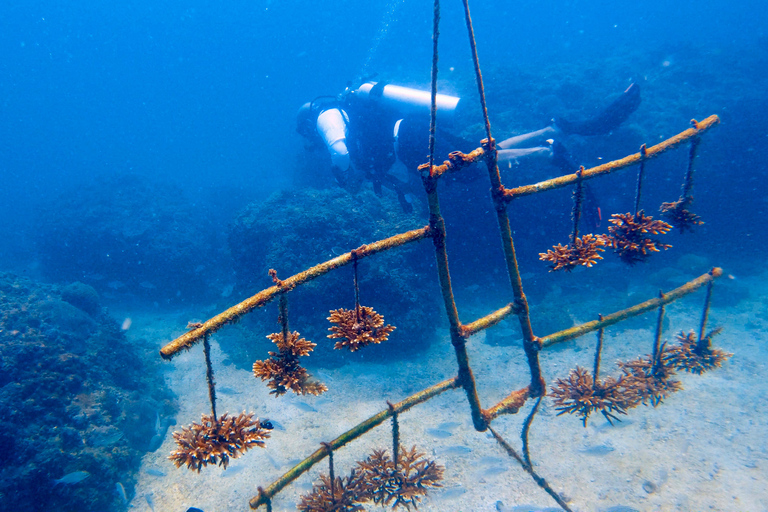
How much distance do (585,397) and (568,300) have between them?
23.6ft

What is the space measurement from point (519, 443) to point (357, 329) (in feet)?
16.0

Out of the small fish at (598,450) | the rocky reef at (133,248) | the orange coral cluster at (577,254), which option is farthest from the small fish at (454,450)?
the rocky reef at (133,248)

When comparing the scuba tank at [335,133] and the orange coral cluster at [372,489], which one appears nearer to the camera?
the orange coral cluster at [372,489]

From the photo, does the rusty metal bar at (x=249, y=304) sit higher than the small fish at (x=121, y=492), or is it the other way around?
the rusty metal bar at (x=249, y=304)

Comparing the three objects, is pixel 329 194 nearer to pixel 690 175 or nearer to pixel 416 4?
pixel 690 175

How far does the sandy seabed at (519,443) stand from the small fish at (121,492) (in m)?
0.18

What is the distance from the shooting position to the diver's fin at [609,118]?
10.1 meters

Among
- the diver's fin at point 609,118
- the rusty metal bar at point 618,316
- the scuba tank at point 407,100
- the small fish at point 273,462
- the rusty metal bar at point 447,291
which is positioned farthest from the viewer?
the scuba tank at point 407,100

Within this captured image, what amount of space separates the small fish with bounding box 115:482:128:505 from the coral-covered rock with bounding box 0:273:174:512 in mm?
72

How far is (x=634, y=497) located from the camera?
14.6ft

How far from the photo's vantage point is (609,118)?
1034cm

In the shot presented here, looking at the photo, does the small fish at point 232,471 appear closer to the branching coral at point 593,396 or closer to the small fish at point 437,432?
the small fish at point 437,432

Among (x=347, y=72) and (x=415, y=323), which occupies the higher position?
(x=347, y=72)

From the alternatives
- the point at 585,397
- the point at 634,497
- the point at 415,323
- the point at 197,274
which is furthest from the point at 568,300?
the point at 197,274
